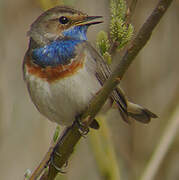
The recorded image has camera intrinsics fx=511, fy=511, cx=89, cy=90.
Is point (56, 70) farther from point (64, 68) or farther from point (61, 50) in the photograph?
point (61, 50)

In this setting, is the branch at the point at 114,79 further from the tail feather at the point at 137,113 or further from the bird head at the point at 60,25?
the bird head at the point at 60,25

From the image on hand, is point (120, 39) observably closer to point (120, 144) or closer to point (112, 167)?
point (112, 167)

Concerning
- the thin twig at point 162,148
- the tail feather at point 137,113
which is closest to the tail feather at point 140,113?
the tail feather at point 137,113

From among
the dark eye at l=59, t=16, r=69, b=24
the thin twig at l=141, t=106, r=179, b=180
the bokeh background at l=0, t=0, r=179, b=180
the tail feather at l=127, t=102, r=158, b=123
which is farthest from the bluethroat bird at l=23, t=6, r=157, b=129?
the bokeh background at l=0, t=0, r=179, b=180

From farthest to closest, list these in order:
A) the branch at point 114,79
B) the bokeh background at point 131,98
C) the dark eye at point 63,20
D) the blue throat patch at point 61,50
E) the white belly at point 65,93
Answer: the bokeh background at point 131,98, the dark eye at point 63,20, the blue throat patch at point 61,50, the white belly at point 65,93, the branch at point 114,79

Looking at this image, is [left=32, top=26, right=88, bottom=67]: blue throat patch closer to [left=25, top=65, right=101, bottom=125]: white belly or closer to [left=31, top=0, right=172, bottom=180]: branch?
[left=25, top=65, right=101, bottom=125]: white belly

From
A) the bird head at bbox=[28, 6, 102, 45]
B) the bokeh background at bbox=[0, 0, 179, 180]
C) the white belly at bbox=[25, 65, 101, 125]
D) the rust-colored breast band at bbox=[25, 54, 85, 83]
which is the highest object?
the bird head at bbox=[28, 6, 102, 45]

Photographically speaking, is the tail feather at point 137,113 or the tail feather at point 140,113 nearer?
the tail feather at point 137,113

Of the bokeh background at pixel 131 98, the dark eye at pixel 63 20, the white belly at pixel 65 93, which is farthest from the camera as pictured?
the bokeh background at pixel 131 98
